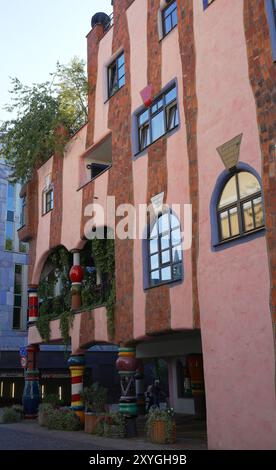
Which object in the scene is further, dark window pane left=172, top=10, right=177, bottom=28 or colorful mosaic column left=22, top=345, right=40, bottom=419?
colorful mosaic column left=22, top=345, right=40, bottom=419

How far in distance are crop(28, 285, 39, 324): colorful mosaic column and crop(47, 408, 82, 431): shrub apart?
4547 millimetres

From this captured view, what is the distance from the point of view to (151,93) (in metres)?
14.5

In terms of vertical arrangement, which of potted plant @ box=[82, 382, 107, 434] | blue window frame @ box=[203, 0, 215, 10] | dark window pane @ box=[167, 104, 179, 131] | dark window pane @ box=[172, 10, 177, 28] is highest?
dark window pane @ box=[172, 10, 177, 28]

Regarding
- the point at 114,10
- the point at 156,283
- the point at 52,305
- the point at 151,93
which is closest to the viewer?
the point at 156,283

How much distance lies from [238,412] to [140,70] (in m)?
9.91

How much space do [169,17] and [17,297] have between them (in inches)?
922

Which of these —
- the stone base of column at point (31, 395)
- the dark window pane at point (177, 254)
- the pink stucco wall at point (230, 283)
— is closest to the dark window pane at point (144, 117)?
the pink stucco wall at point (230, 283)

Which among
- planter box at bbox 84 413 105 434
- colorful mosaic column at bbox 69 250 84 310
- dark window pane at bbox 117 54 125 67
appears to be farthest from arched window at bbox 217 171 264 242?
colorful mosaic column at bbox 69 250 84 310

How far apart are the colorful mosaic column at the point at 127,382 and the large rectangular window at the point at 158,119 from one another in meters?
→ 5.80

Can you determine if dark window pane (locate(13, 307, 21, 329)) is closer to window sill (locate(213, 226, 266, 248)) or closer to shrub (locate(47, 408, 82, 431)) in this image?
shrub (locate(47, 408, 82, 431))

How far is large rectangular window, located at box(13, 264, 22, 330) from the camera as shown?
33.3 m

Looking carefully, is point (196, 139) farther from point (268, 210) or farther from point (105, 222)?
point (105, 222)

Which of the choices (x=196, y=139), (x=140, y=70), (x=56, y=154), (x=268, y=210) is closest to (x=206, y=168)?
(x=196, y=139)

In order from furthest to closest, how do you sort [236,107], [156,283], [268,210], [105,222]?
[105,222] < [156,283] < [236,107] < [268,210]
